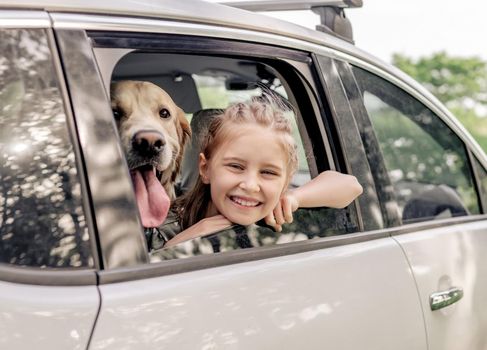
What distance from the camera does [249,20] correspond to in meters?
2.33

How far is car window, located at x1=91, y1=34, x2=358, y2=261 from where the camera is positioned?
210 centimetres

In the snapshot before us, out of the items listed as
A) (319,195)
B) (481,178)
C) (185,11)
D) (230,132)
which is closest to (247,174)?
(230,132)

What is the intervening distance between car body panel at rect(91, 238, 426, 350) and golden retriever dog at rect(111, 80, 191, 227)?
326 mm

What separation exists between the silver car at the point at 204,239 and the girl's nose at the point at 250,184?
0.13m

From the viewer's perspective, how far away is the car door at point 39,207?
155 centimetres

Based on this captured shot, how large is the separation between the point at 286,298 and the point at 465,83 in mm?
18355

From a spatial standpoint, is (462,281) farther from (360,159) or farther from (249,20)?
(249,20)

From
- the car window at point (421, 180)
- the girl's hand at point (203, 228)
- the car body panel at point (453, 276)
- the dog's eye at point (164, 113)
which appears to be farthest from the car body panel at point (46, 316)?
the car window at point (421, 180)

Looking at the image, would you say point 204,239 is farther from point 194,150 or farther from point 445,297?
point 445,297

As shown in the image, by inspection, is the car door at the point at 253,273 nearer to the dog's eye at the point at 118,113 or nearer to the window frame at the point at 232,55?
the window frame at the point at 232,55

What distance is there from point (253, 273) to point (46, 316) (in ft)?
1.95

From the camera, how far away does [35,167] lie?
1.65 metres

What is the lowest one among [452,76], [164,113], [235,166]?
[235,166]

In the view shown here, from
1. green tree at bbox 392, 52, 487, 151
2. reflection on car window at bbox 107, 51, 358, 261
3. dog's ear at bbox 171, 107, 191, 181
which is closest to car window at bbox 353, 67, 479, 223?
reflection on car window at bbox 107, 51, 358, 261
